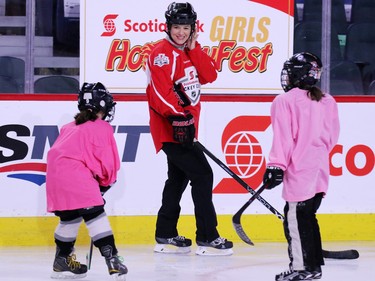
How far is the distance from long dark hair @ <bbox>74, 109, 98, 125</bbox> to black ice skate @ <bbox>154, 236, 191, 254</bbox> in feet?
3.75

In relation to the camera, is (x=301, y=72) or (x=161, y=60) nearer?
(x=301, y=72)

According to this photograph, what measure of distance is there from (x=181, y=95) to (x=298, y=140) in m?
1.11

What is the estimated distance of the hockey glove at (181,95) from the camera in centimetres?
553

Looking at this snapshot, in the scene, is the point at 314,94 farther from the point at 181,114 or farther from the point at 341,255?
the point at 341,255

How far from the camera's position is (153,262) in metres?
5.35

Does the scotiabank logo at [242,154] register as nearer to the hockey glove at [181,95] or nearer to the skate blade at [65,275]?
the hockey glove at [181,95]

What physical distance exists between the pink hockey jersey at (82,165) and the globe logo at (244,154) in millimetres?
1455

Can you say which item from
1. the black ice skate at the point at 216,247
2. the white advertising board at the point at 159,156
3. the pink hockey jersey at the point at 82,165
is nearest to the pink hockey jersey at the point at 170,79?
the white advertising board at the point at 159,156

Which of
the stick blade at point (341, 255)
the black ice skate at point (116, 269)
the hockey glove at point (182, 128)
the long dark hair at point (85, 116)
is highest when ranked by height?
the long dark hair at point (85, 116)

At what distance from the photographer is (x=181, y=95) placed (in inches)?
218

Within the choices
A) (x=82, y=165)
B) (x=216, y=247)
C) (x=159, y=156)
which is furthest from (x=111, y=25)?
(x=82, y=165)

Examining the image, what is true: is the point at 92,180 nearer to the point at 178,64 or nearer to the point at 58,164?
the point at 58,164

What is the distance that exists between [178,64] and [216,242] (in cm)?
90

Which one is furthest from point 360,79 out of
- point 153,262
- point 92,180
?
point 92,180
